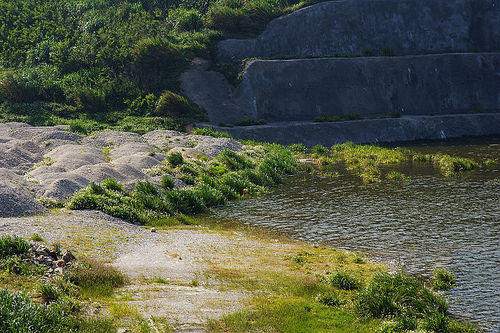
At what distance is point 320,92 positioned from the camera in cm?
5575

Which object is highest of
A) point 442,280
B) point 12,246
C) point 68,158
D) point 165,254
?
point 68,158

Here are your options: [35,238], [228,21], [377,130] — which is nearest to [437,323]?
[35,238]

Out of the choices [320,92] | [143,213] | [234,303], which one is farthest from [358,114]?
[234,303]

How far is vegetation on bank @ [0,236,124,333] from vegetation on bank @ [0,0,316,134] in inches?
1124

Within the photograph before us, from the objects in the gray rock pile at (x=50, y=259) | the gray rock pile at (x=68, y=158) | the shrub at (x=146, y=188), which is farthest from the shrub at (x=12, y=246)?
the shrub at (x=146, y=188)

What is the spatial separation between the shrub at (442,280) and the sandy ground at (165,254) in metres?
4.71

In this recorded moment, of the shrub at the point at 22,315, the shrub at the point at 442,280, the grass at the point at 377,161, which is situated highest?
the shrub at the point at 22,315

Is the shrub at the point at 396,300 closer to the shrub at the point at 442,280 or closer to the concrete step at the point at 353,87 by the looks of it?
the shrub at the point at 442,280

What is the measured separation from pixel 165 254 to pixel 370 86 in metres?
47.0

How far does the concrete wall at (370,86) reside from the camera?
5500 centimetres

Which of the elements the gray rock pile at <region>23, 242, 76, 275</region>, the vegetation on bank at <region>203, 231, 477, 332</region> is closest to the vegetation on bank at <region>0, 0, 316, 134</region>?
the gray rock pile at <region>23, 242, 76, 275</region>

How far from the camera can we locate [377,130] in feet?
165

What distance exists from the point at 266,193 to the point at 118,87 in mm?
31325

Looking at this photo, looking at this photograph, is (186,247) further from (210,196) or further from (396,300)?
(210,196)
